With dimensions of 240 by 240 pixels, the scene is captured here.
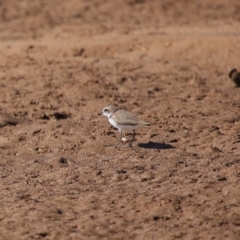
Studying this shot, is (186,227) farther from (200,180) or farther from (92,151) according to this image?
(92,151)

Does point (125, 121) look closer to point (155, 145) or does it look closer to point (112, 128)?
point (155, 145)

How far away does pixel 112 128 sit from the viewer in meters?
11.8

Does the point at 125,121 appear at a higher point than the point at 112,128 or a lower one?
higher

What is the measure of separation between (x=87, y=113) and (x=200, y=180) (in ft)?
10.0

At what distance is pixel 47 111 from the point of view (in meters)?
12.6

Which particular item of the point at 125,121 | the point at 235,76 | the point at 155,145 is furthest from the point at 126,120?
the point at 235,76

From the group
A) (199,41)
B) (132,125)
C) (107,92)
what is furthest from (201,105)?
(199,41)

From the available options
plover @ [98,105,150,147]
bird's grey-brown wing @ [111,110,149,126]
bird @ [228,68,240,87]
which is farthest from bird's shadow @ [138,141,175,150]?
bird @ [228,68,240,87]

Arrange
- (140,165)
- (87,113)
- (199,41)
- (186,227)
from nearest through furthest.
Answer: (186,227)
(140,165)
(87,113)
(199,41)

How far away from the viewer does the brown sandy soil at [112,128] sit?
898cm

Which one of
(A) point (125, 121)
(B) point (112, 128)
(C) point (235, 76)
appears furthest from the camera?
(C) point (235, 76)

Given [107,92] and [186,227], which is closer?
[186,227]

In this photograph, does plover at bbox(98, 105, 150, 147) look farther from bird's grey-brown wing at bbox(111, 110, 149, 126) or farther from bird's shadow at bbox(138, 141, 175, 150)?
bird's shadow at bbox(138, 141, 175, 150)

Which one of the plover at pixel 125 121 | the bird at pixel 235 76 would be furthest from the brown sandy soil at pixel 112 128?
the plover at pixel 125 121
